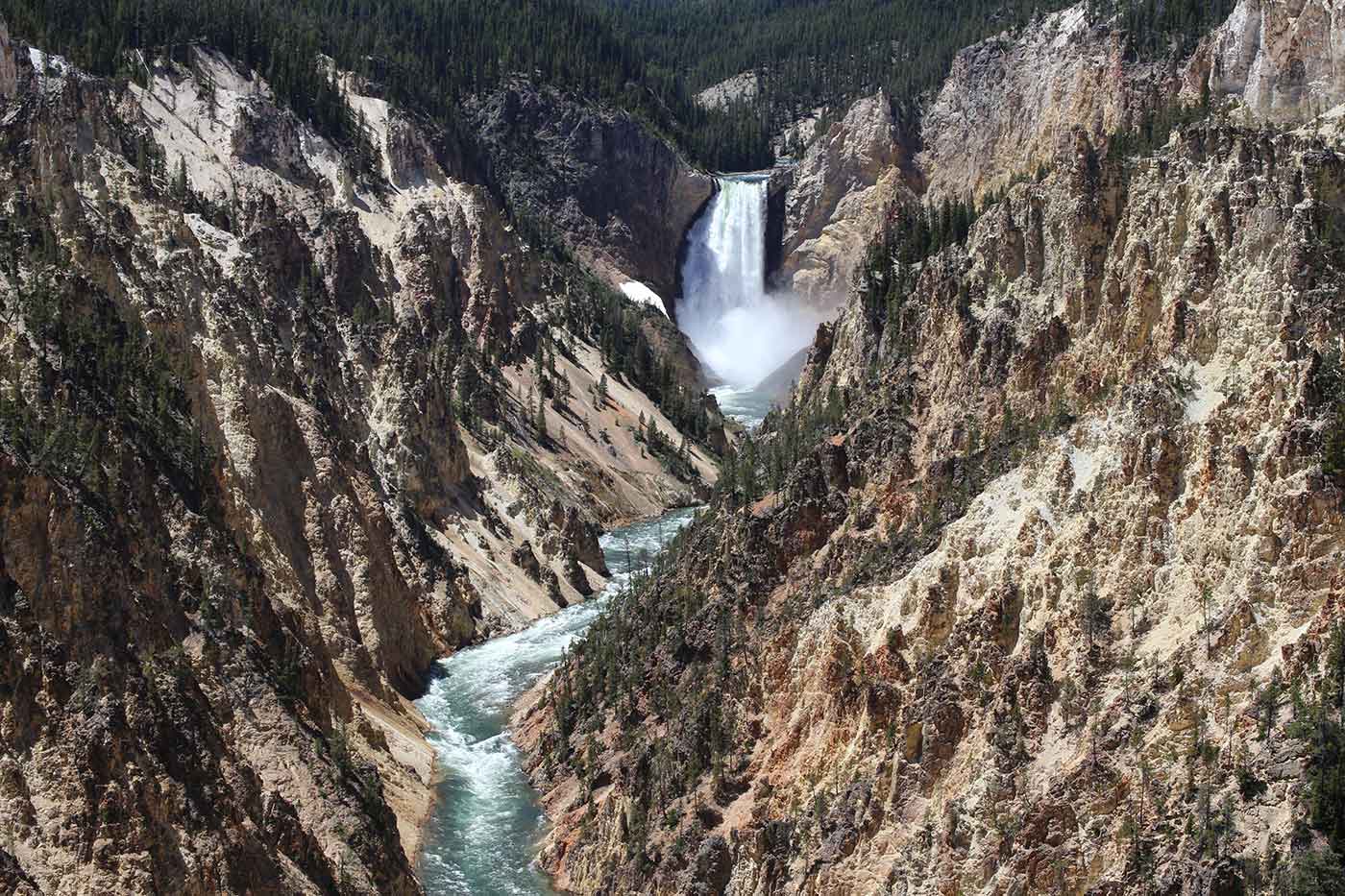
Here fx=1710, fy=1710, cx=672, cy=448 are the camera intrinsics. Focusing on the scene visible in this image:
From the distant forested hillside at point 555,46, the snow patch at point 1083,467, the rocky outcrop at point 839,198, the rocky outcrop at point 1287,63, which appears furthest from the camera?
the rocky outcrop at point 839,198

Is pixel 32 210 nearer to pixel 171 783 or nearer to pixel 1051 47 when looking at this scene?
pixel 171 783

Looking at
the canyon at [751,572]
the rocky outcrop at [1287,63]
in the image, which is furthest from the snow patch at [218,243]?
the rocky outcrop at [1287,63]

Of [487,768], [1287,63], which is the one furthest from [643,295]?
[1287,63]

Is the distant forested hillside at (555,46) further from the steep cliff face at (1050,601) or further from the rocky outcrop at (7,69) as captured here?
the steep cliff face at (1050,601)

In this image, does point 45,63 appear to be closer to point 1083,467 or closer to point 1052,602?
point 1083,467

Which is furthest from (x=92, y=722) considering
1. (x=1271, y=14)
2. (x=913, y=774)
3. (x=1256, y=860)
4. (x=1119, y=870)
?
(x=1271, y=14)

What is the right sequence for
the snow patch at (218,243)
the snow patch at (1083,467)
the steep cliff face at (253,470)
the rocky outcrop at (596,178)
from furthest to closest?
the rocky outcrop at (596,178), the snow patch at (218,243), the steep cliff face at (253,470), the snow patch at (1083,467)
